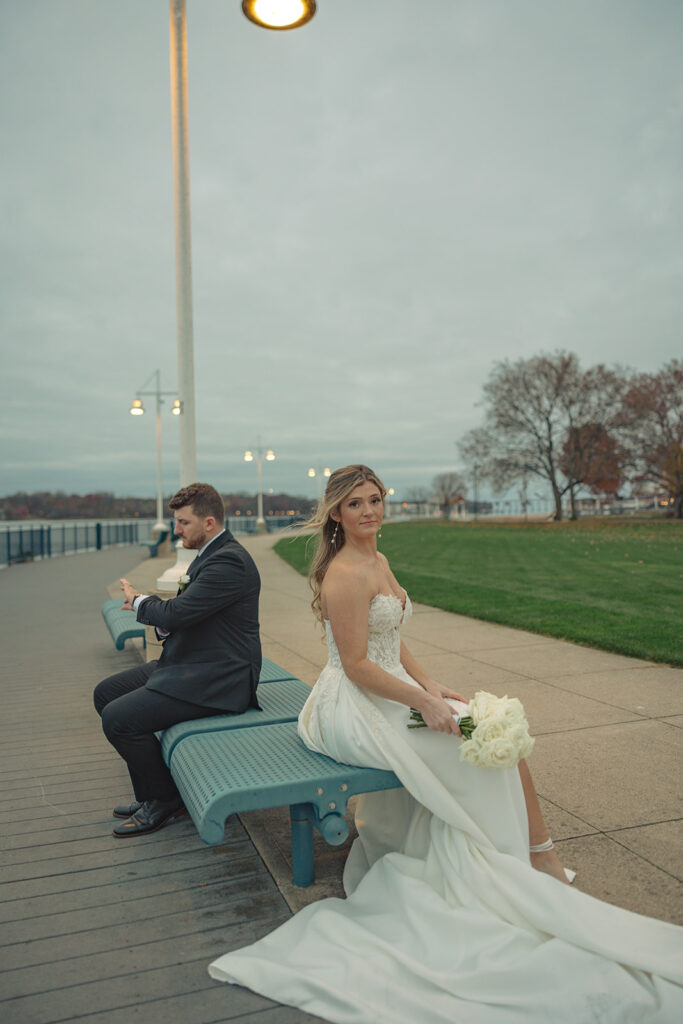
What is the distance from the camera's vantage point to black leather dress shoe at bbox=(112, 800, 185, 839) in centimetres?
385

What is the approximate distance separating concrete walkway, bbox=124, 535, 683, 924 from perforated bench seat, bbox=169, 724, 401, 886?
0.30 metres

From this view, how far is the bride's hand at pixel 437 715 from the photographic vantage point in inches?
119

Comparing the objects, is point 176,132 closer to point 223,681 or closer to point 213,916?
point 223,681

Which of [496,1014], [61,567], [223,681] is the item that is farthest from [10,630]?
[61,567]

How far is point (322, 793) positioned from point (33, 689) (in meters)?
5.09

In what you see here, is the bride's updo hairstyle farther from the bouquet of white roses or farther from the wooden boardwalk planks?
the wooden boardwalk planks

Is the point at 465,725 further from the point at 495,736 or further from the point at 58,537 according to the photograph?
the point at 58,537

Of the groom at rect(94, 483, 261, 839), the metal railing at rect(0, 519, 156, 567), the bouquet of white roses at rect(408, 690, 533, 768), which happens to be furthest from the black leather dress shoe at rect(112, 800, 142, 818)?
the metal railing at rect(0, 519, 156, 567)

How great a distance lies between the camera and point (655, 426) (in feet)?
169

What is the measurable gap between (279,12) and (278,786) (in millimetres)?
5281

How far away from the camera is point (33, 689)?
7.24 m

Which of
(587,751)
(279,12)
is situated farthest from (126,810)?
(279,12)

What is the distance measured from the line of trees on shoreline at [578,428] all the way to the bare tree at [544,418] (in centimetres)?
7

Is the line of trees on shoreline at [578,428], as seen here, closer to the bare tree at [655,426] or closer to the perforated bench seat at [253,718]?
the bare tree at [655,426]
